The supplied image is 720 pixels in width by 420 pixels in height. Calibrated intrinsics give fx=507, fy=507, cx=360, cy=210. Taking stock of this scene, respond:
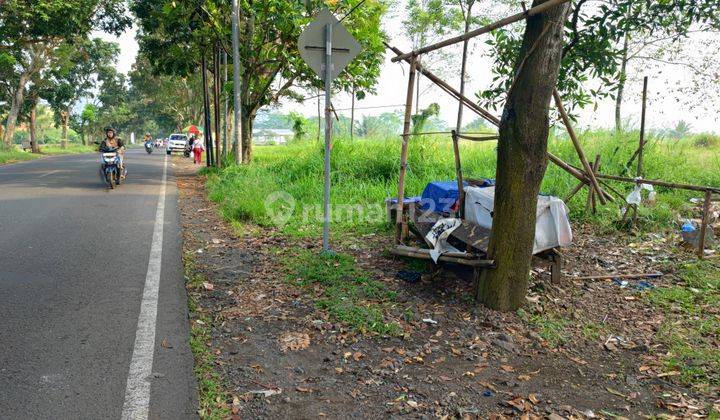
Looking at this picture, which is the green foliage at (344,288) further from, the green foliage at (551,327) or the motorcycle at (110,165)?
the motorcycle at (110,165)

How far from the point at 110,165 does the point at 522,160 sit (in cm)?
1203

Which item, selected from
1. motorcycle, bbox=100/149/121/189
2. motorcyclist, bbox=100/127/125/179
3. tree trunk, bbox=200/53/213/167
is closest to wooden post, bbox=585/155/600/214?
motorcycle, bbox=100/149/121/189

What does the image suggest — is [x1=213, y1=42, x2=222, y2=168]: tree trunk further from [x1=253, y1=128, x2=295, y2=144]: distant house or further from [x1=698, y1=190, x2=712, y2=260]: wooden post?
[x1=698, y1=190, x2=712, y2=260]: wooden post

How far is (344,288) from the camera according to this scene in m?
5.28

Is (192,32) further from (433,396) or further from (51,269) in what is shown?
(433,396)

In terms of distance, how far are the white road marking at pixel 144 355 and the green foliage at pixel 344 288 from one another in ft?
4.83

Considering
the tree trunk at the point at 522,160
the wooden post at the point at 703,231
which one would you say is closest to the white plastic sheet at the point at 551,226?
the tree trunk at the point at 522,160

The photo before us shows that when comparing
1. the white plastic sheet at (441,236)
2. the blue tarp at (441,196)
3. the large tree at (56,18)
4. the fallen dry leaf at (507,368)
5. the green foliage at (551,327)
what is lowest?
the fallen dry leaf at (507,368)

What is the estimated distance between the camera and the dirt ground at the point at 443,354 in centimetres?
329

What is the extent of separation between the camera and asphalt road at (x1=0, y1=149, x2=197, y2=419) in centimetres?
322

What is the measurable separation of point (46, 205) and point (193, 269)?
634 centimetres

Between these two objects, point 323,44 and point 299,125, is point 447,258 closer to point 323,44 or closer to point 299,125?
point 323,44

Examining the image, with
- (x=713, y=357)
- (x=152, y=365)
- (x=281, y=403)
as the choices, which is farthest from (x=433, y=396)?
(x=713, y=357)

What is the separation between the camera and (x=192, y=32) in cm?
1686
